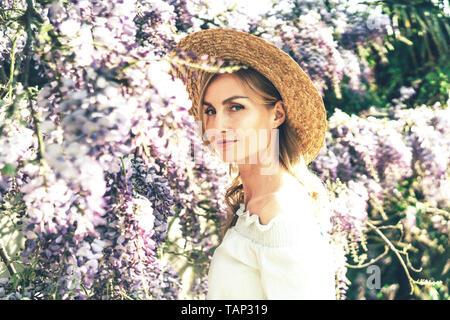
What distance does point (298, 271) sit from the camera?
55.5 inches

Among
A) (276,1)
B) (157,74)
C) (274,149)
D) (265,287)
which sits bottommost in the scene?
(265,287)

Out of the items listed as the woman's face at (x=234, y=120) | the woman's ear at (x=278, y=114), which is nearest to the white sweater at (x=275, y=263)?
the woman's face at (x=234, y=120)

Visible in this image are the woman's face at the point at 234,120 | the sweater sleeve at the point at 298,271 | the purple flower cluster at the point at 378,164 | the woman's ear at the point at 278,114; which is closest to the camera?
the sweater sleeve at the point at 298,271

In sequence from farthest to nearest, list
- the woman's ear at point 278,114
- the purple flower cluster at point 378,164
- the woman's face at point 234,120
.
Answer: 1. the purple flower cluster at point 378,164
2. the woman's ear at point 278,114
3. the woman's face at point 234,120

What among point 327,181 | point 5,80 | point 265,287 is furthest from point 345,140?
point 5,80

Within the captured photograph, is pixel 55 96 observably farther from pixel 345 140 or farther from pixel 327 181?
pixel 345 140

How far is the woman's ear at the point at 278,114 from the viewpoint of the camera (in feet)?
6.24

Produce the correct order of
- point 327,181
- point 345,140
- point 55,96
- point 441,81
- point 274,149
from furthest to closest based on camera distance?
point 441,81 < point 345,140 < point 327,181 < point 274,149 < point 55,96

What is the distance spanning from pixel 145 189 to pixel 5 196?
635mm

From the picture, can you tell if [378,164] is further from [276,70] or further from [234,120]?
[234,120]

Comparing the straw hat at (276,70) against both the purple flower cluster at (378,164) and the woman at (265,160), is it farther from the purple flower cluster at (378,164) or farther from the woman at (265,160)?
the purple flower cluster at (378,164)

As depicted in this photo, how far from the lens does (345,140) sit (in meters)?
3.29

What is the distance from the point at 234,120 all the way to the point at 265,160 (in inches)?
9.1

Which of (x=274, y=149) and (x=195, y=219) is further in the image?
(x=195, y=219)
